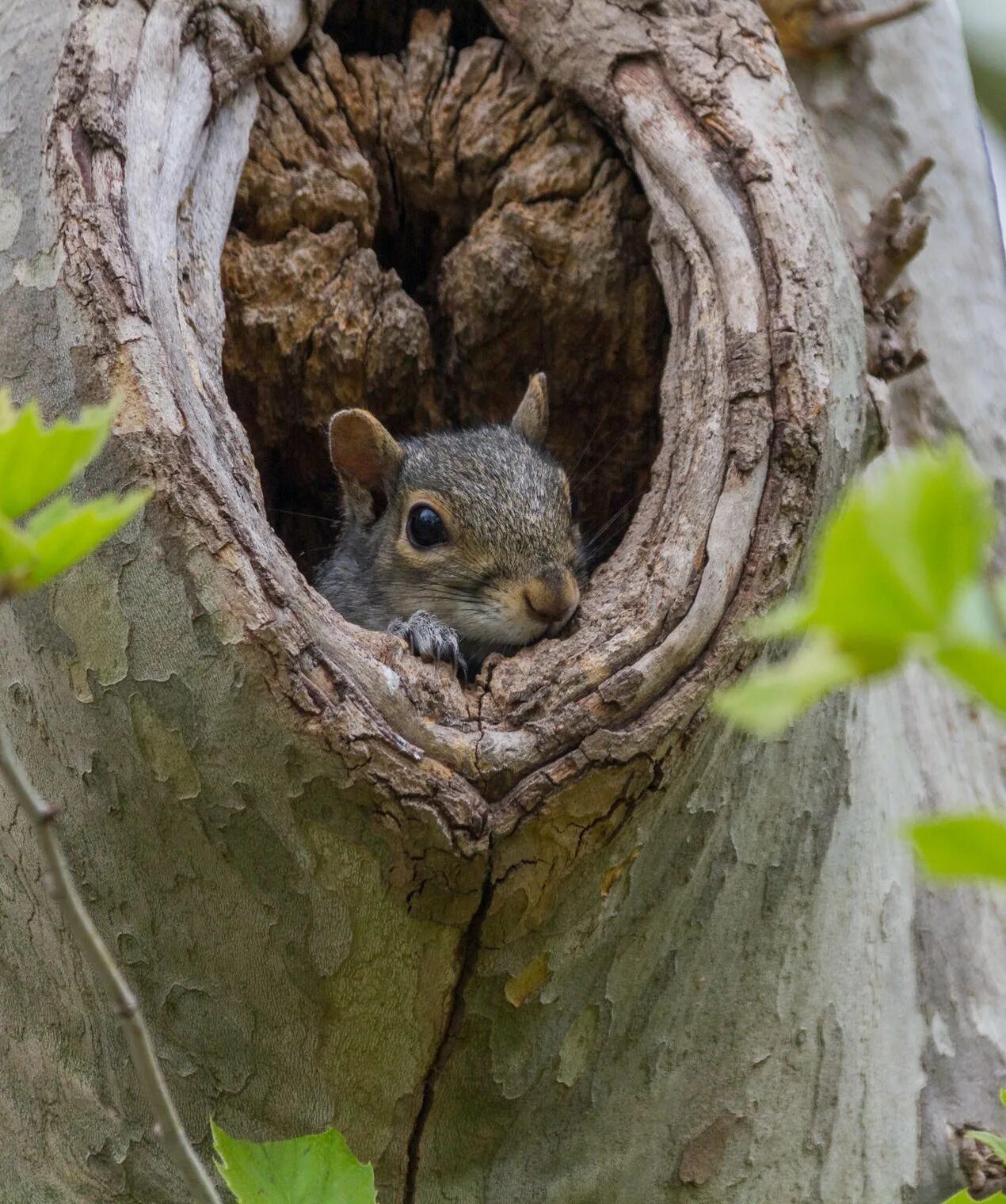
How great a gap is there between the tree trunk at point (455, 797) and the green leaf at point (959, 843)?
0.92m

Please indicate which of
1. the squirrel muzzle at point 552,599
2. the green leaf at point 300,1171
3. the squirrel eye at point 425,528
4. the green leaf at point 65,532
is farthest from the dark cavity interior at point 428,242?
Result: the green leaf at point 65,532

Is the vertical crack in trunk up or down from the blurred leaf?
down

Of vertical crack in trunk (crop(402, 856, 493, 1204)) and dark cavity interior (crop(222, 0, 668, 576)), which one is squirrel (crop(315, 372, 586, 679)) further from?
vertical crack in trunk (crop(402, 856, 493, 1204))

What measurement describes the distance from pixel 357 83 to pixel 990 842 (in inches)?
85.0

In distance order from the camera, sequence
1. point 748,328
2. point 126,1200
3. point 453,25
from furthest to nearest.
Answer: point 453,25, point 748,328, point 126,1200

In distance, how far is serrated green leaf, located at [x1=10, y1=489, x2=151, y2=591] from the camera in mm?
424

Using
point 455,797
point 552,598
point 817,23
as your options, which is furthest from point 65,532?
point 817,23

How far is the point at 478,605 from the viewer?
6.91 ft

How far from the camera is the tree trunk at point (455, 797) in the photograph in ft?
4.09

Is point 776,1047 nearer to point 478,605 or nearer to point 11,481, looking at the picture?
point 478,605

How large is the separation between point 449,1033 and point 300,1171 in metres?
0.46

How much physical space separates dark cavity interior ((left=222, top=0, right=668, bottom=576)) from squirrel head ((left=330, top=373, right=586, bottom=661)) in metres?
0.15

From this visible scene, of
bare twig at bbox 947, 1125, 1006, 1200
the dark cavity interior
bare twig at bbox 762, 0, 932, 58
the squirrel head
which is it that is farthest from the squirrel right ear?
bare twig at bbox 947, 1125, 1006, 1200

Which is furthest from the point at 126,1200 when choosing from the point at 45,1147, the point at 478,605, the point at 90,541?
the point at 90,541
